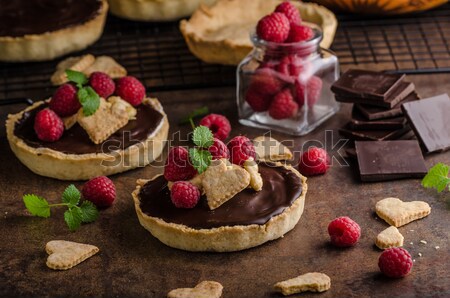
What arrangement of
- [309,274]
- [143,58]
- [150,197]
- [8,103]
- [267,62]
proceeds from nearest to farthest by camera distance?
1. [309,274]
2. [150,197]
3. [267,62]
4. [8,103]
5. [143,58]

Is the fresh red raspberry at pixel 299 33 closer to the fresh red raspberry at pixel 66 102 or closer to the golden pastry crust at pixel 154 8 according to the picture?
the fresh red raspberry at pixel 66 102

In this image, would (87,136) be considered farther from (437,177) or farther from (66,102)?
(437,177)

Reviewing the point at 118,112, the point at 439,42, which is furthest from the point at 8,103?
the point at 439,42

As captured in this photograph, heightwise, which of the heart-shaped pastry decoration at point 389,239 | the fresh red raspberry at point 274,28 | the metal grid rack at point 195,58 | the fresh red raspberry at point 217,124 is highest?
the fresh red raspberry at point 274,28

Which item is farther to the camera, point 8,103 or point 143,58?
point 143,58

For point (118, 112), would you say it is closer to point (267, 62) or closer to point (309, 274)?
point (267, 62)

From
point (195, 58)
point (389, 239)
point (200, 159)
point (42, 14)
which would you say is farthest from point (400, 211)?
point (42, 14)

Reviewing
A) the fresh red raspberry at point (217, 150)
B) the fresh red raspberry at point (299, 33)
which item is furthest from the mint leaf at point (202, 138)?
the fresh red raspberry at point (299, 33)
